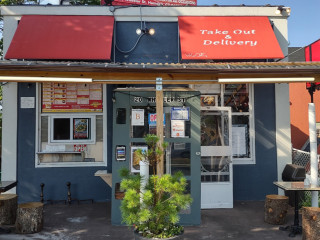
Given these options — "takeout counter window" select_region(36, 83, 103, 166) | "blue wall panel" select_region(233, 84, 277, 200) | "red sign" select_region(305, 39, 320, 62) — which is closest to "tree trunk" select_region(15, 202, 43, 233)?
"takeout counter window" select_region(36, 83, 103, 166)

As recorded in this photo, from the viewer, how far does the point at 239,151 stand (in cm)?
748

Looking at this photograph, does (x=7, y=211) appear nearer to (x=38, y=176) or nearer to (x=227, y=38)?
(x=38, y=176)

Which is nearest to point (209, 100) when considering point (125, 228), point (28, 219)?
point (125, 228)

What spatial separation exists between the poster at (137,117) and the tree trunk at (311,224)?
314cm

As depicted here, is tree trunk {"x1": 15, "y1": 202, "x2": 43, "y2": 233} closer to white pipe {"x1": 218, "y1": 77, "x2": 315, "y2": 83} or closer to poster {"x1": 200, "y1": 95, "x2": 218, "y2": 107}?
white pipe {"x1": 218, "y1": 77, "x2": 315, "y2": 83}

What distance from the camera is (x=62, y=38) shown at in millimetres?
6848

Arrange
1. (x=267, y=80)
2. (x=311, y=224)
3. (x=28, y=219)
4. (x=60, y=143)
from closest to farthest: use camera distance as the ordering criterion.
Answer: (x=311, y=224)
(x=267, y=80)
(x=28, y=219)
(x=60, y=143)

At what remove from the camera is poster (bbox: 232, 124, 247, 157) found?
749 cm

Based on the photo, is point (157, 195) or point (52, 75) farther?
point (52, 75)

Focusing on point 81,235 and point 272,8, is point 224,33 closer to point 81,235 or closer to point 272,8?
point 272,8

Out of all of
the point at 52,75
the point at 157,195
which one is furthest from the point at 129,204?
the point at 52,75

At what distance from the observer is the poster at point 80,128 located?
291 inches

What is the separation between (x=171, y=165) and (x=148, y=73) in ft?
6.35

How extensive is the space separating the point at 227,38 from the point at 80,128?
13.8 ft
